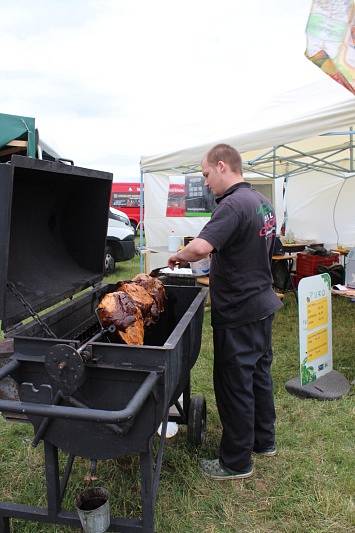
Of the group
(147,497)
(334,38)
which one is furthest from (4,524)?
(334,38)

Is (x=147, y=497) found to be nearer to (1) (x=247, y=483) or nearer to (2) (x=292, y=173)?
(1) (x=247, y=483)

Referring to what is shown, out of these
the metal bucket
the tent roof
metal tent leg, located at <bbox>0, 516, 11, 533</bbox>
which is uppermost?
the tent roof

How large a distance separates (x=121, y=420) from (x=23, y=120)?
4.05 metres

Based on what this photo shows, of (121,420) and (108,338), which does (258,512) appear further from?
(121,420)

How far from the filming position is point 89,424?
196 cm

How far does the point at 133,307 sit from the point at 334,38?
314 cm

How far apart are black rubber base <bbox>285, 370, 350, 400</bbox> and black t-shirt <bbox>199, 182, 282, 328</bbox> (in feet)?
5.49

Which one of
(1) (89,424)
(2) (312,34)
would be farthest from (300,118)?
(1) (89,424)

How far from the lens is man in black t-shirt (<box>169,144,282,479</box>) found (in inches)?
104

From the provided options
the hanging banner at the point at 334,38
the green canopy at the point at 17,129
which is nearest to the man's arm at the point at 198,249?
the hanging banner at the point at 334,38

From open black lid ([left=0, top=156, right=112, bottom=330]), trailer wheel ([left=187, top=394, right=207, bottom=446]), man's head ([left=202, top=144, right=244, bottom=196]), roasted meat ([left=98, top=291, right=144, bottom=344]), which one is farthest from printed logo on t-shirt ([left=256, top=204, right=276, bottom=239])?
trailer wheel ([left=187, top=394, right=207, bottom=446])

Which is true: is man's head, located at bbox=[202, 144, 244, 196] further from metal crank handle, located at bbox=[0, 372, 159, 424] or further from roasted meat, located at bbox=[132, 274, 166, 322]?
metal crank handle, located at bbox=[0, 372, 159, 424]

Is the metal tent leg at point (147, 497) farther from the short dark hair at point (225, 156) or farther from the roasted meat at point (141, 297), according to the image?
the short dark hair at point (225, 156)

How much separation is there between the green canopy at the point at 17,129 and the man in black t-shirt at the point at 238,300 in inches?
109
